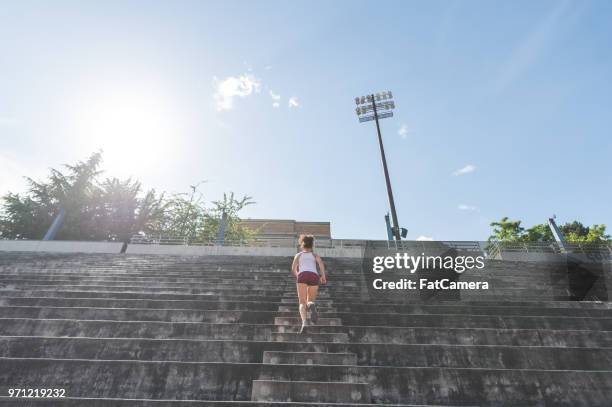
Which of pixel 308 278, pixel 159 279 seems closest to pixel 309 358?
pixel 308 278

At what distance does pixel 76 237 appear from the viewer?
69.5 ft

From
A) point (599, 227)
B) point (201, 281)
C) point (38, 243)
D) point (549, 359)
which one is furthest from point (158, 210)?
point (599, 227)

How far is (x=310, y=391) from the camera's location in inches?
114

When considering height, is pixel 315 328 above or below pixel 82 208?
below

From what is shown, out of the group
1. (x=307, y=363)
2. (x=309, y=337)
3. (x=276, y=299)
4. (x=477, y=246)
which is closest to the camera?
(x=307, y=363)

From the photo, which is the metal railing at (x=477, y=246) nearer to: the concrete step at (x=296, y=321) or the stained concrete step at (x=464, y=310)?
the stained concrete step at (x=464, y=310)

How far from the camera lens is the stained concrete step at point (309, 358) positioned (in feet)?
11.9

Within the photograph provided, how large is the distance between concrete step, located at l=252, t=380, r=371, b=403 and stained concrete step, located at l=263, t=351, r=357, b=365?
72 centimetres

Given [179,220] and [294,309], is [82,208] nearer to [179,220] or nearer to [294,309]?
[179,220]

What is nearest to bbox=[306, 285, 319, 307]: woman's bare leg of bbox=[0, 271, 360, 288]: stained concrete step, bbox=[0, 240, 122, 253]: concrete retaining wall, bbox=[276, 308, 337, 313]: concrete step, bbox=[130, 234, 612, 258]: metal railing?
bbox=[276, 308, 337, 313]: concrete step

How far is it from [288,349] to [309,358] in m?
0.35

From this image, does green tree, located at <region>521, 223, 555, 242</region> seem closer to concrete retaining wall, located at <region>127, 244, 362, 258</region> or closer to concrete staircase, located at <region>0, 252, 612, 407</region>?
concrete retaining wall, located at <region>127, 244, 362, 258</region>

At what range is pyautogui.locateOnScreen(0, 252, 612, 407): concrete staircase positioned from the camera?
9.82 feet

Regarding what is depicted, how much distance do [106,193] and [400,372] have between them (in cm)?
2726
